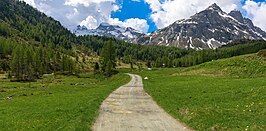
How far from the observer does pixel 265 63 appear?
63.5 meters

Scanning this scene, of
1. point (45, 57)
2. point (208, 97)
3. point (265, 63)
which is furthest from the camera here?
point (45, 57)

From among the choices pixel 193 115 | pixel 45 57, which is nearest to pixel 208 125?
pixel 193 115

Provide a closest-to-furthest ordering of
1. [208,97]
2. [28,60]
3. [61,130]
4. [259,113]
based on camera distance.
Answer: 1. [61,130]
2. [259,113]
3. [208,97]
4. [28,60]

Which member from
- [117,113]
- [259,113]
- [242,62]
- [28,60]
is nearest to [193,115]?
[259,113]

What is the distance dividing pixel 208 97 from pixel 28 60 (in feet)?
420

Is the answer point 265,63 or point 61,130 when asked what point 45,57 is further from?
point 61,130

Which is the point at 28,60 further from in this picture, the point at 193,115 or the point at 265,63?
the point at 193,115

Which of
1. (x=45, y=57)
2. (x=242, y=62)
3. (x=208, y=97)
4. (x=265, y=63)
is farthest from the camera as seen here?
(x=45, y=57)

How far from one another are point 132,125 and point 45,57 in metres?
175

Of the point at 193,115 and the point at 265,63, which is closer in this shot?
the point at 193,115

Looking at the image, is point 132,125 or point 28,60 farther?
point 28,60

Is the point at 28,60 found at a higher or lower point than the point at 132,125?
higher

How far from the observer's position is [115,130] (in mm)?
20391

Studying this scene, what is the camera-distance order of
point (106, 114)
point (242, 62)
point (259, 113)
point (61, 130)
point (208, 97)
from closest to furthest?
point (61, 130), point (259, 113), point (106, 114), point (208, 97), point (242, 62)
